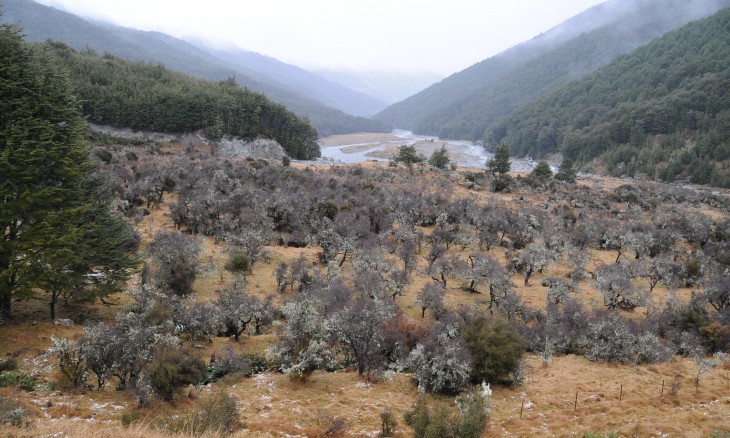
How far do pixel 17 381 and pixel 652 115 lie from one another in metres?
153

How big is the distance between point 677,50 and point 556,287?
181m

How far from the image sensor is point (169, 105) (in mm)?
81438

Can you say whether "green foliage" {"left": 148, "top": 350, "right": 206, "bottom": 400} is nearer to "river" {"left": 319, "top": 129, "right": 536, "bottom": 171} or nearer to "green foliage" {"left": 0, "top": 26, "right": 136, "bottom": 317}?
"green foliage" {"left": 0, "top": 26, "right": 136, "bottom": 317}

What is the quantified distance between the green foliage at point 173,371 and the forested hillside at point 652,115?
381 feet

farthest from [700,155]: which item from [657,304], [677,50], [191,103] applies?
[191,103]

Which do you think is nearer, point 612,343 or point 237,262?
point 612,343

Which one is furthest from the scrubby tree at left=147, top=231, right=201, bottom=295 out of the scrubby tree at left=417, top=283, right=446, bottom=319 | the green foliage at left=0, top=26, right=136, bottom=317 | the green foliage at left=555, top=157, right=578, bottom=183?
the green foliage at left=555, top=157, right=578, bottom=183

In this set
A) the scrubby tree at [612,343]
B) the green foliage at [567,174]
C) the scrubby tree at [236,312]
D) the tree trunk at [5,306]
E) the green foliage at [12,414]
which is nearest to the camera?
the green foliage at [12,414]

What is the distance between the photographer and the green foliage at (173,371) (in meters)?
12.2

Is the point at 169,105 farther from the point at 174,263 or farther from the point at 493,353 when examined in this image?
the point at 493,353

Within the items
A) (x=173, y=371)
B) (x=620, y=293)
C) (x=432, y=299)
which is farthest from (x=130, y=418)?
(x=620, y=293)

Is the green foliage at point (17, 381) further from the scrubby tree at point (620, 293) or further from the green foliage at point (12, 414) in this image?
the scrubby tree at point (620, 293)

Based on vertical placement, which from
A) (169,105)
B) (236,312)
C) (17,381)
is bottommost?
(17,381)

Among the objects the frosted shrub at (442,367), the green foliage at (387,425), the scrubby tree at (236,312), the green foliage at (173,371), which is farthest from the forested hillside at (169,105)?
the green foliage at (387,425)
